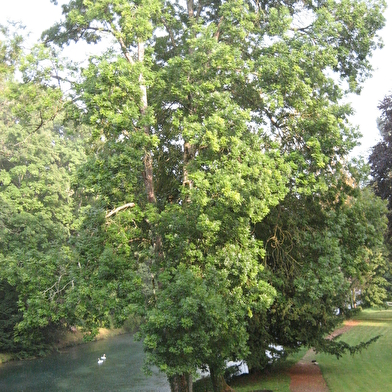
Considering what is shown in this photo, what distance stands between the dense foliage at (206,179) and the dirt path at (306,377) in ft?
7.10

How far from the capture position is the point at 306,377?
64.5 ft

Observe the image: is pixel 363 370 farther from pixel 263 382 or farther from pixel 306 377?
pixel 263 382

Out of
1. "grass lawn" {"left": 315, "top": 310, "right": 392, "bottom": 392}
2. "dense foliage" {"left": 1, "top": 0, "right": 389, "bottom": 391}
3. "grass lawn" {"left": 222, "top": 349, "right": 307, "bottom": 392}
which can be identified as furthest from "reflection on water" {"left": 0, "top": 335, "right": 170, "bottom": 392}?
"dense foliage" {"left": 1, "top": 0, "right": 389, "bottom": 391}

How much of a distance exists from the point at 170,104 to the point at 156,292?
6.35 meters

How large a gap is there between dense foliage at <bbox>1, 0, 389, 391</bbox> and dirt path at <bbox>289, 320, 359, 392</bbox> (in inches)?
85.2

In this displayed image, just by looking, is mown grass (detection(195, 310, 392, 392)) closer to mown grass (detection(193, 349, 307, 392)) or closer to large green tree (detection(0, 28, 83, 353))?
mown grass (detection(193, 349, 307, 392))

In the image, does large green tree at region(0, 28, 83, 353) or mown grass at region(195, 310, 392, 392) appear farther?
mown grass at region(195, 310, 392, 392)

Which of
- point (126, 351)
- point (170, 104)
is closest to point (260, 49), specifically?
point (170, 104)

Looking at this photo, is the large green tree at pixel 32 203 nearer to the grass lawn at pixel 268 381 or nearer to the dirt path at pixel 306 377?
the grass lawn at pixel 268 381

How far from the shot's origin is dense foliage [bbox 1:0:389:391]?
1217 cm

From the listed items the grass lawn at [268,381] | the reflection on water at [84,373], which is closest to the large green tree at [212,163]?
the grass lawn at [268,381]

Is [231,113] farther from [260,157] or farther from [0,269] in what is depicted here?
[0,269]

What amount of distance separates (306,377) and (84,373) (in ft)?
49.5

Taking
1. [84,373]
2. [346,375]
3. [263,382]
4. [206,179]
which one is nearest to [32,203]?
[84,373]
